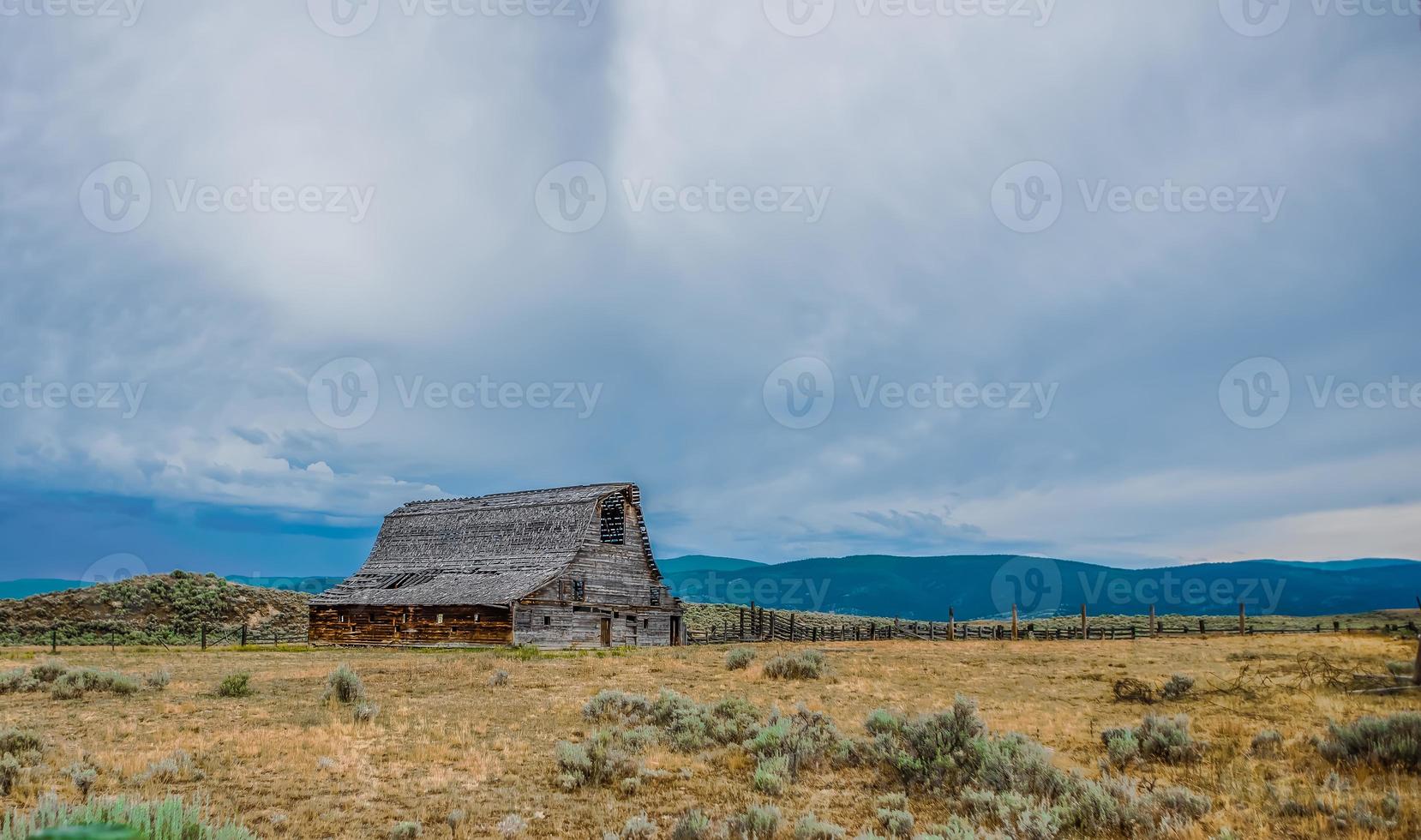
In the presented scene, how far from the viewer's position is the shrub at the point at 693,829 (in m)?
7.16

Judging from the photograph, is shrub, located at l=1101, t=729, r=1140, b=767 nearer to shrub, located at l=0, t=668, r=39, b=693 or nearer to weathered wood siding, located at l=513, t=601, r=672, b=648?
shrub, located at l=0, t=668, r=39, b=693

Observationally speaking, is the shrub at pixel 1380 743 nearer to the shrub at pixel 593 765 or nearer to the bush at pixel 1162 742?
the bush at pixel 1162 742

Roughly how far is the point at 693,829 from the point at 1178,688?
1213 centimetres

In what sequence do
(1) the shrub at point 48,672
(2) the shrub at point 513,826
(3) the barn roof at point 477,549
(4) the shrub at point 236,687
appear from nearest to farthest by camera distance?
1. (2) the shrub at point 513,826
2. (4) the shrub at point 236,687
3. (1) the shrub at point 48,672
4. (3) the barn roof at point 477,549

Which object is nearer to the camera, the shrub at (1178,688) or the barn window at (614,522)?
the shrub at (1178,688)

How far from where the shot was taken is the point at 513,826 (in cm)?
781

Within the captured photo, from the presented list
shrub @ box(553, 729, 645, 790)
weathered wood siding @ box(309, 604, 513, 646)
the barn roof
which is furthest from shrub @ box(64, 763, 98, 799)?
weathered wood siding @ box(309, 604, 513, 646)

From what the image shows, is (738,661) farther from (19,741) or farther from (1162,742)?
(19,741)

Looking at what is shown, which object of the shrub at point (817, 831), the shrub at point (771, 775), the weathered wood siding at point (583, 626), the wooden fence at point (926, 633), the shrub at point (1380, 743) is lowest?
the wooden fence at point (926, 633)

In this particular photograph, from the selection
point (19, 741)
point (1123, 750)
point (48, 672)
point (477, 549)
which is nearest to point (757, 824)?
point (1123, 750)

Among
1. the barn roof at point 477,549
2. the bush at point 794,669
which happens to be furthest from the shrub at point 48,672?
the bush at point 794,669

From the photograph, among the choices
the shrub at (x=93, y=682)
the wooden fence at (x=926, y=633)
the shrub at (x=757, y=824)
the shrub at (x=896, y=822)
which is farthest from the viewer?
the wooden fence at (x=926, y=633)

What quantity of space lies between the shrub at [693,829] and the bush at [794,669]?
12799mm

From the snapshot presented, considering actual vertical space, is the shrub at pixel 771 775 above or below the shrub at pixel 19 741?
below
